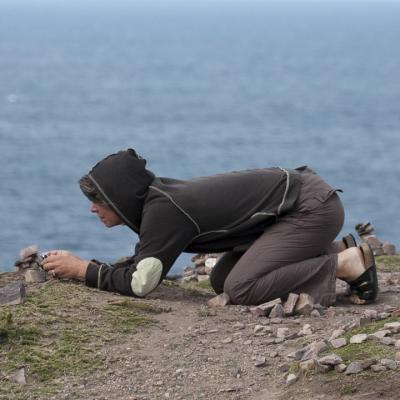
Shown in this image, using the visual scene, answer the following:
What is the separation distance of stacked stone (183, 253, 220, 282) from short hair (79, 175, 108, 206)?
109 inches

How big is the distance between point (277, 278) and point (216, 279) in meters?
0.81

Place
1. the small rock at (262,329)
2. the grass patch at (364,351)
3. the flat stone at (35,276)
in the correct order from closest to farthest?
the grass patch at (364,351)
the small rock at (262,329)
the flat stone at (35,276)

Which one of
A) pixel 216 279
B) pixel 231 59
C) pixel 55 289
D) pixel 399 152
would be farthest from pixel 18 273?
pixel 231 59

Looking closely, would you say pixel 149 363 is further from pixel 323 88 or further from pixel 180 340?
pixel 323 88

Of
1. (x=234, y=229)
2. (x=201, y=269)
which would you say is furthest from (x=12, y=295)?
(x=201, y=269)

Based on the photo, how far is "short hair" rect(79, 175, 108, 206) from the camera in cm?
1011

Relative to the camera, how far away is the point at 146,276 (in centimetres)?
1006

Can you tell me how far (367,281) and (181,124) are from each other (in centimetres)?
9487

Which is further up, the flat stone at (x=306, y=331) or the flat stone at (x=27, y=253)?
the flat stone at (x=27, y=253)

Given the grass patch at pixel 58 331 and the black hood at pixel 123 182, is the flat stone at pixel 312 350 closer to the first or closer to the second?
the grass patch at pixel 58 331

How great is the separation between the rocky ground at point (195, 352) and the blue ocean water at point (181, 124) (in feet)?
86.9

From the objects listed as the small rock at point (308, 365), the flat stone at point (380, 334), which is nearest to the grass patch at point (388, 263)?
the flat stone at point (380, 334)

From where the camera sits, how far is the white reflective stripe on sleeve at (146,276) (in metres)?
10.0

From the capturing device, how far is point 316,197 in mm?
10539
